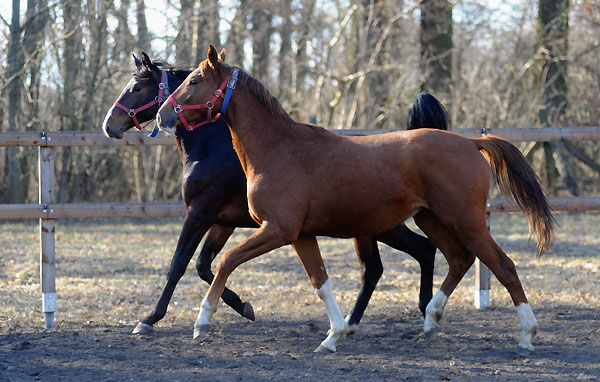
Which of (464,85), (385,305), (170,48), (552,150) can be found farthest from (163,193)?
(385,305)

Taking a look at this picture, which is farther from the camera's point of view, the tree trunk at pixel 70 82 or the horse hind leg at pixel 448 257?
the tree trunk at pixel 70 82

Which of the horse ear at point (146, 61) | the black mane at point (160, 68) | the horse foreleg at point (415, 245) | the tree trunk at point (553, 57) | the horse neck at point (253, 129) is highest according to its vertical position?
the tree trunk at point (553, 57)

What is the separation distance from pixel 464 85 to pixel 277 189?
1326 centimetres

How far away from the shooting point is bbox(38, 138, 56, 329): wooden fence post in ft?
19.1

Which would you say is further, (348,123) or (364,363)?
(348,123)

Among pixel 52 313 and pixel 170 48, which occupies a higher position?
pixel 170 48

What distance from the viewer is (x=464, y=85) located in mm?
16953

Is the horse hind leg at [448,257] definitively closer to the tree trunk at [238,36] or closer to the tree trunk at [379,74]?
the tree trunk at [379,74]

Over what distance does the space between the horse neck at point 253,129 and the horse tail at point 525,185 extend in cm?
140

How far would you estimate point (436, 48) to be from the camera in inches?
623

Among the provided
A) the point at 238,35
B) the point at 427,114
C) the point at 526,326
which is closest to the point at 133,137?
the point at 427,114

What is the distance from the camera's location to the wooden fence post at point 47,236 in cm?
582

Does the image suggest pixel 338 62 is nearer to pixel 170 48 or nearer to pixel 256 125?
pixel 170 48

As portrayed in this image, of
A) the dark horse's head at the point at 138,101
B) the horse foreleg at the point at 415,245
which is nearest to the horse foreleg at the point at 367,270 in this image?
the horse foreleg at the point at 415,245
